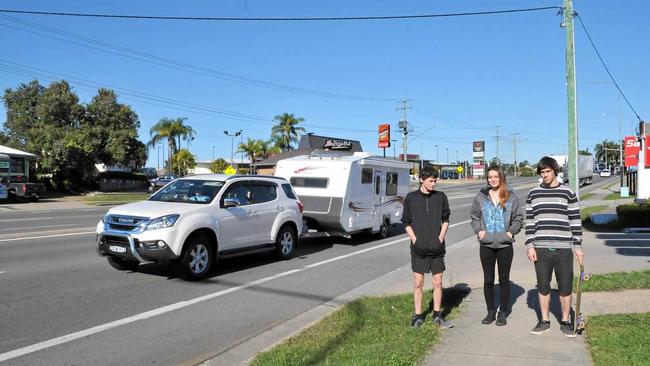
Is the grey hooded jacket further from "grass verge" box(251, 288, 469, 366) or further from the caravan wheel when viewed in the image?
the caravan wheel

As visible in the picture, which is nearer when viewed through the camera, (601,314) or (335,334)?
(335,334)

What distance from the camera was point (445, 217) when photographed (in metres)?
5.97

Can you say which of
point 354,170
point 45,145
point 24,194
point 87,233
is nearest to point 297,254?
point 354,170

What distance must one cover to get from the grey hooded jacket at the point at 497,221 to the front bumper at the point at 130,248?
478cm

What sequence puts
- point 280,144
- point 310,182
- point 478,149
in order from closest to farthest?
point 310,182
point 280,144
point 478,149

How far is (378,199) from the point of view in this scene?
1528cm

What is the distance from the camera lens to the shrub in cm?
1655

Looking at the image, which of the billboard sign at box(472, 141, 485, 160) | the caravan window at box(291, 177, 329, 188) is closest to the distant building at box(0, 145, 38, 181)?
the caravan window at box(291, 177, 329, 188)

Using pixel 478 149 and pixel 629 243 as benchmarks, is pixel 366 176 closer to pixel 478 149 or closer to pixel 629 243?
pixel 629 243

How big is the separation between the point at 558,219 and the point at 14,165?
37.9 m

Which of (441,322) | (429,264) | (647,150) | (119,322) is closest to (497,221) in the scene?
(429,264)

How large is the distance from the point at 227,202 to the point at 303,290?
7.20ft

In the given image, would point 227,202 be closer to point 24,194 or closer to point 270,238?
point 270,238

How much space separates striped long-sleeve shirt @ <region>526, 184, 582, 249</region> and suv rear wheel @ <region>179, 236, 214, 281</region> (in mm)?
5401
